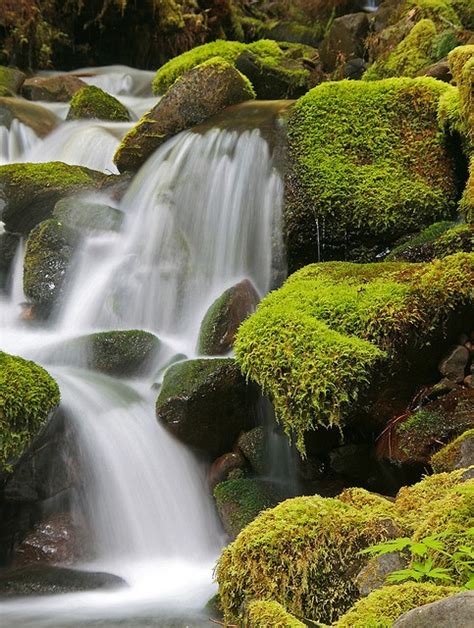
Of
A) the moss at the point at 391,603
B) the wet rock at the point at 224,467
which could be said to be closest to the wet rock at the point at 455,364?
the wet rock at the point at 224,467

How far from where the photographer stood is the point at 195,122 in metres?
9.33

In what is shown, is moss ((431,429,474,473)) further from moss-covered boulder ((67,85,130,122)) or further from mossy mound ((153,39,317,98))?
moss-covered boulder ((67,85,130,122))

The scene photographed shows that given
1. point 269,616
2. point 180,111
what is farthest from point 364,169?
point 269,616

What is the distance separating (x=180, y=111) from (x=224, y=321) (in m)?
3.77

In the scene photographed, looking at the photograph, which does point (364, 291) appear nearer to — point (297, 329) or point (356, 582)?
point (297, 329)

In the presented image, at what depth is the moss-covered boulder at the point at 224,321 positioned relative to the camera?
6613 millimetres

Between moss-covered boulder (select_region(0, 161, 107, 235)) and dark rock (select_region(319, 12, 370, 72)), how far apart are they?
16.1 feet

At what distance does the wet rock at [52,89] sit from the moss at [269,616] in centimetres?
1215

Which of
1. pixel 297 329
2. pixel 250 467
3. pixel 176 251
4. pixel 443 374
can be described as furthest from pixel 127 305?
pixel 443 374

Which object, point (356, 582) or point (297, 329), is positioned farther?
point (297, 329)

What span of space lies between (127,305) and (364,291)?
3263 mm

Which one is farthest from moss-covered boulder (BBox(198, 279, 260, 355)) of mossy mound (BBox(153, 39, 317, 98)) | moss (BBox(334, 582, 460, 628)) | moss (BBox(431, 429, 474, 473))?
mossy mound (BBox(153, 39, 317, 98))

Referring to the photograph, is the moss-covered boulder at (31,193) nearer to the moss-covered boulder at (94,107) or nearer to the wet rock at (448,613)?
the moss-covered boulder at (94,107)

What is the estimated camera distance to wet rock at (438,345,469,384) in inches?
192
